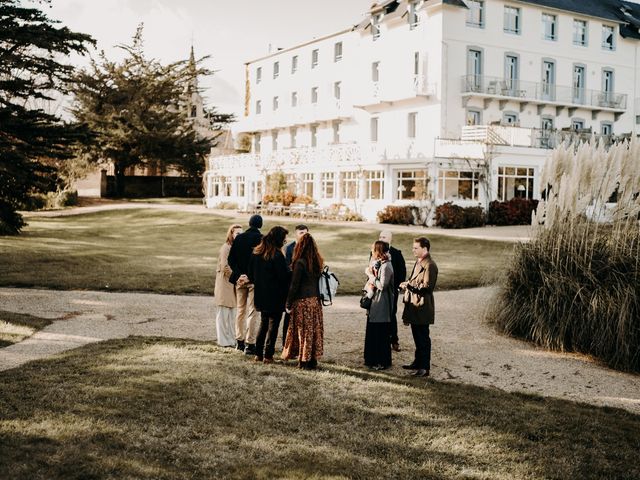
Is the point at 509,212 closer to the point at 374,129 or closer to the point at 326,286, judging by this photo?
the point at 374,129

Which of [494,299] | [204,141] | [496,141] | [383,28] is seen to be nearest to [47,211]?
[204,141]

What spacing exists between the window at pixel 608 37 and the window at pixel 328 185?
741 inches

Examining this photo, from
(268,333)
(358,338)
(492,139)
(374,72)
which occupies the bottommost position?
(358,338)

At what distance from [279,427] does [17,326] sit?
19.6 feet


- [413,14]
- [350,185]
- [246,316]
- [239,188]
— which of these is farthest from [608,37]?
[246,316]

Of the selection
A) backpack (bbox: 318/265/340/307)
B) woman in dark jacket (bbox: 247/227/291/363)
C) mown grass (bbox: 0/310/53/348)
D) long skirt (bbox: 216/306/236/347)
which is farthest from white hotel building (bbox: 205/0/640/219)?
woman in dark jacket (bbox: 247/227/291/363)

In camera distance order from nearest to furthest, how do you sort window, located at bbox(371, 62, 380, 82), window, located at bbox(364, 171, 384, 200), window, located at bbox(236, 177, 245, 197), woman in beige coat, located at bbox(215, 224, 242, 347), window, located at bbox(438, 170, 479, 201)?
woman in beige coat, located at bbox(215, 224, 242, 347) → window, located at bbox(438, 170, 479, 201) → window, located at bbox(364, 171, 384, 200) → window, located at bbox(371, 62, 380, 82) → window, located at bbox(236, 177, 245, 197)

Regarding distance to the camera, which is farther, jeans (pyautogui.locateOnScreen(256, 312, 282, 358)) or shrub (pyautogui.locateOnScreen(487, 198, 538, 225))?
shrub (pyautogui.locateOnScreen(487, 198, 538, 225))

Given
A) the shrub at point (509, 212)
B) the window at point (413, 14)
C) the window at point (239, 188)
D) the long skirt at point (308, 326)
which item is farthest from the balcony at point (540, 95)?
the long skirt at point (308, 326)

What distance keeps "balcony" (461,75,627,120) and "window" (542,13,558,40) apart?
2.94m

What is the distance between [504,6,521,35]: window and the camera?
38.1 m

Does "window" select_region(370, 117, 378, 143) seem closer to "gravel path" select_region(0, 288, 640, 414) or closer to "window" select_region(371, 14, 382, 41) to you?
"window" select_region(371, 14, 382, 41)

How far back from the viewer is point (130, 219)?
39.5m

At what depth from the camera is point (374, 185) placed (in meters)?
36.6
